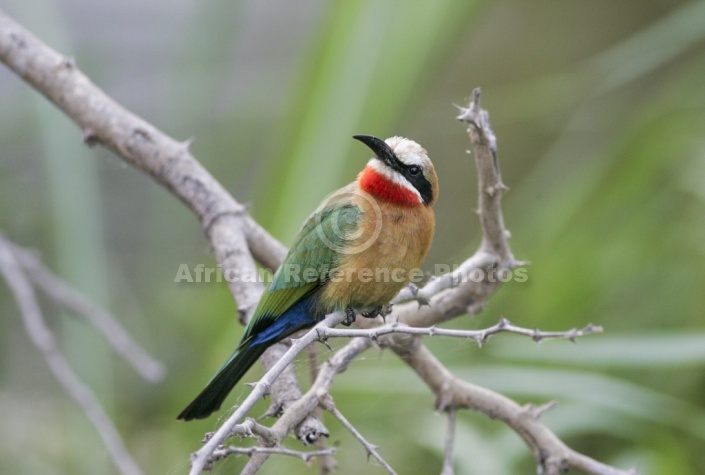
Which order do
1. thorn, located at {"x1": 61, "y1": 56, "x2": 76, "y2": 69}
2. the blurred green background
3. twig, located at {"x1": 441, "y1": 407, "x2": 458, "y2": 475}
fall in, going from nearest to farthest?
twig, located at {"x1": 441, "y1": 407, "x2": 458, "y2": 475} < thorn, located at {"x1": 61, "y1": 56, "x2": 76, "y2": 69} < the blurred green background

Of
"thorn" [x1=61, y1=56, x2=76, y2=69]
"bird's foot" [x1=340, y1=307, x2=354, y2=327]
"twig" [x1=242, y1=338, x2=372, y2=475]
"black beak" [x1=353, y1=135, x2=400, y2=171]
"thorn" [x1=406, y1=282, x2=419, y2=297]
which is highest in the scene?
"thorn" [x1=61, y1=56, x2=76, y2=69]

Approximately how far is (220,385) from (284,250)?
0.46 meters

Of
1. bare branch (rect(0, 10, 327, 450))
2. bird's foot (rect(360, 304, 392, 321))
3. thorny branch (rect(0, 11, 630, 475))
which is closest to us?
thorny branch (rect(0, 11, 630, 475))

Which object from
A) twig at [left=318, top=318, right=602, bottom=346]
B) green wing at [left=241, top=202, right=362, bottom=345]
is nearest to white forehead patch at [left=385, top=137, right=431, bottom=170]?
green wing at [left=241, top=202, right=362, bottom=345]

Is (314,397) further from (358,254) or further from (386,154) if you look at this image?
(386,154)

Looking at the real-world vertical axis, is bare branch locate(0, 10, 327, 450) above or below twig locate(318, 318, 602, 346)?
above

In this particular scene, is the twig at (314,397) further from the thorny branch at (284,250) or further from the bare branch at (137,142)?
the bare branch at (137,142)

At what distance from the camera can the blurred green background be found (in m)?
2.78

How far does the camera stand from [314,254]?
216cm

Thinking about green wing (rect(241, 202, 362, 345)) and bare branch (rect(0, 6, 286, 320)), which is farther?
bare branch (rect(0, 6, 286, 320))

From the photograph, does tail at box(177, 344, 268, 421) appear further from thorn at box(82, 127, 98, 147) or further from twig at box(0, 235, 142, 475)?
thorn at box(82, 127, 98, 147)

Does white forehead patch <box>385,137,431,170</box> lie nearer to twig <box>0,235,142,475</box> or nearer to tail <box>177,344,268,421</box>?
tail <box>177,344,268,421</box>

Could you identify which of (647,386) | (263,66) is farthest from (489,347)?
(263,66)

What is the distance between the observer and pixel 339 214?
222 cm
